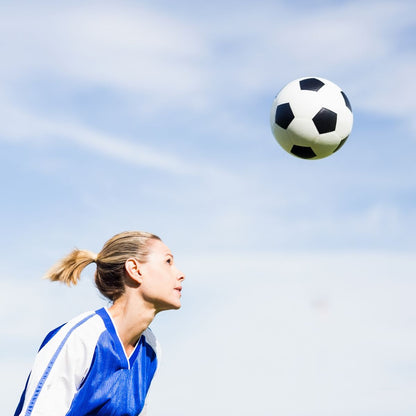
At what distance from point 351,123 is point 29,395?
258 inches

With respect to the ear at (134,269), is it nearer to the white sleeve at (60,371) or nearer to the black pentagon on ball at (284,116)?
the white sleeve at (60,371)

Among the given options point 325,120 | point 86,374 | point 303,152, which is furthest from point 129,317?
point 325,120

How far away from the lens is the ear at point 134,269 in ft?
20.5

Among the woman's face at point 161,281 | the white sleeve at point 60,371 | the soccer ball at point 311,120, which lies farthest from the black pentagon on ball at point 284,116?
the white sleeve at point 60,371

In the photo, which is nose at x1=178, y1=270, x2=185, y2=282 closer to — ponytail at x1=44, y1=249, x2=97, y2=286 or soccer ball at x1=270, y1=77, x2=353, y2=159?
ponytail at x1=44, y1=249, x2=97, y2=286

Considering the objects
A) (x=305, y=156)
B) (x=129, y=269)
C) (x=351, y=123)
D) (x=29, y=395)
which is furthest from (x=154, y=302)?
(x=351, y=123)

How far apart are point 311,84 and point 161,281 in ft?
16.7

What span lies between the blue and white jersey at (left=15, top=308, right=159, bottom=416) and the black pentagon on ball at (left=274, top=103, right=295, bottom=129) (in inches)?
180

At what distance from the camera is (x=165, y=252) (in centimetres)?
641

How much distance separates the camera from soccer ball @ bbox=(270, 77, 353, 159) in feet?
31.6

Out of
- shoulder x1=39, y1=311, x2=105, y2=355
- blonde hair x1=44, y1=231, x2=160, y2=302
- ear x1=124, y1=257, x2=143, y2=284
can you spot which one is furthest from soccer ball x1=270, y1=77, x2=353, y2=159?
shoulder x1=39, y1=311, x2=105, y2=355

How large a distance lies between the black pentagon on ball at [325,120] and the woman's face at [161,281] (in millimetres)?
4203

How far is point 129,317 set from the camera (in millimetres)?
6172

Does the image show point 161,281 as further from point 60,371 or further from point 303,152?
point 303,152
